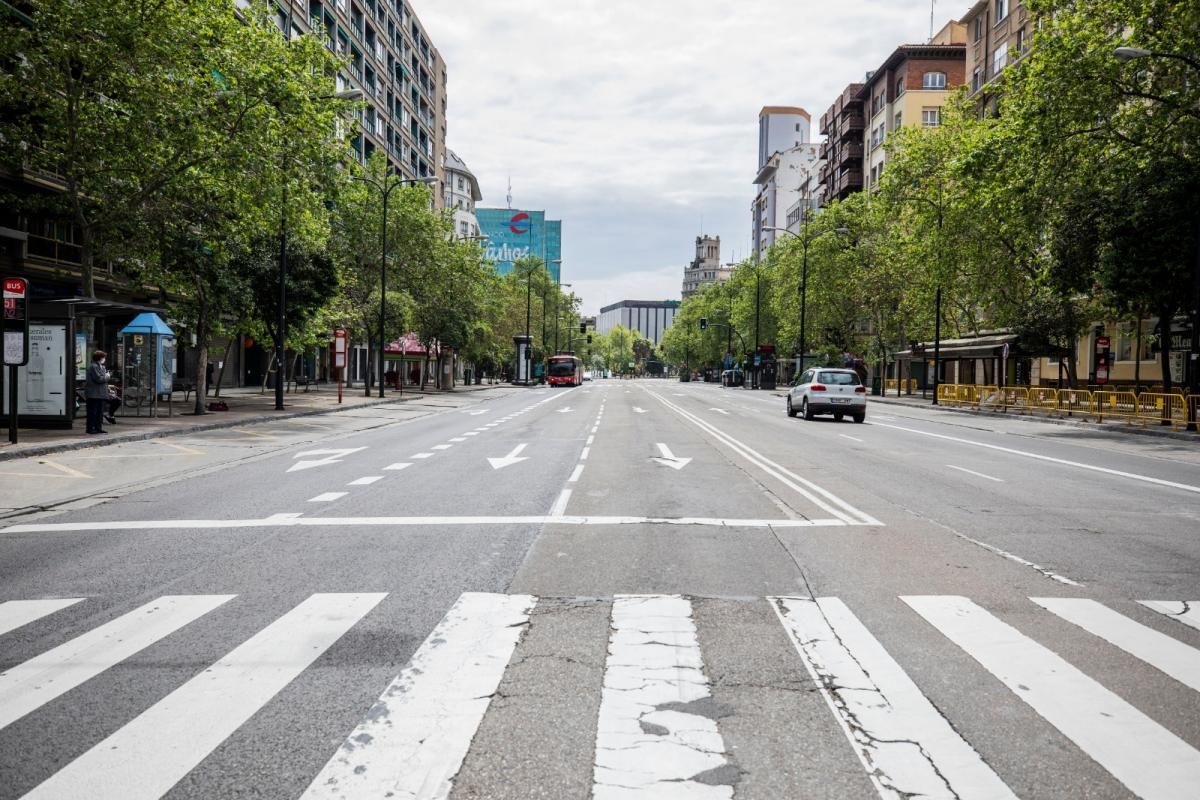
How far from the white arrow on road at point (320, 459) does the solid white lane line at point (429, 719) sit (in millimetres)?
8956

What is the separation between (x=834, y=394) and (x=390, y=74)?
50.6 m

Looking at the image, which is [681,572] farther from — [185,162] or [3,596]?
[185,162]

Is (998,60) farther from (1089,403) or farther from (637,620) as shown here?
(637,620)

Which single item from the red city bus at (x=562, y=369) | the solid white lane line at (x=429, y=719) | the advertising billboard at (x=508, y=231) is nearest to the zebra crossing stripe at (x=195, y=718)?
the solid white lane line at (x=429, y=719)

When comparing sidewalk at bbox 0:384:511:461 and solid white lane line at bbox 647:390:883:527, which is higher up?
solid white lane line at bbox 647:390:883:527

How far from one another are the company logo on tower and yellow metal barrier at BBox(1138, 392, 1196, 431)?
150 metres

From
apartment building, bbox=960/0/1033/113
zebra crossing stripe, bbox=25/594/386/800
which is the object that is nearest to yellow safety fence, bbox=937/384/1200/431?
apartment building, bbox=960/0/1033/113

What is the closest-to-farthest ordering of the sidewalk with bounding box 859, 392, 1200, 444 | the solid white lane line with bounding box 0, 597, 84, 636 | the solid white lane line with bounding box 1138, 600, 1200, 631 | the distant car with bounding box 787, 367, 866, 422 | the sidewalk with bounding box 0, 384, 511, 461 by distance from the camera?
the solid white lane line with bounding box 0, 597, 84, 636 → the solid white lane line with bounding box 1138, 600, 1200, 631 → the sidewalk with bounding box 0, 384, 511, 461 → the sidewalk with bounding box 859, 392, 1200, 444 → the distant car with bounding box 787, 367, 866, 422

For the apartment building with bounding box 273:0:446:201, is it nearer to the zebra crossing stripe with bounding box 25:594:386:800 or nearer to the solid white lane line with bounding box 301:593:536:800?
the zebra crossing stripe with bounding box 25:594:386:800

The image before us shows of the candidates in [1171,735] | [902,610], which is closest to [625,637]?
[902,610]

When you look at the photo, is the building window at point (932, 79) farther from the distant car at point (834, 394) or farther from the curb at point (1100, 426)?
the distant car at point (834, 394)

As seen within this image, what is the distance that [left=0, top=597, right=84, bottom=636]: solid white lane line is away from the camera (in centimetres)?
481

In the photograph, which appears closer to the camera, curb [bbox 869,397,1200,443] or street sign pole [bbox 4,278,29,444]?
street sign pole [bbox 4,278,29,444]

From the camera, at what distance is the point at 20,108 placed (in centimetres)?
2534
